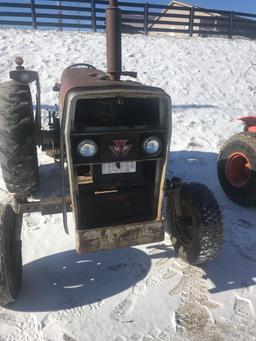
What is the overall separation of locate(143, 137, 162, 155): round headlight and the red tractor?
85.3 inches

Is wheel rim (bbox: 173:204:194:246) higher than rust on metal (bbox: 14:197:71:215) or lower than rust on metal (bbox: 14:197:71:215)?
lower

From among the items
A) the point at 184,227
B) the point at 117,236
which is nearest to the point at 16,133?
the point at 117,236

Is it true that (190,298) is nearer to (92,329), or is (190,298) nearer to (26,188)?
(92,329)

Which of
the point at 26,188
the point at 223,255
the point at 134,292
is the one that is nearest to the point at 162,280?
the point at 134,292

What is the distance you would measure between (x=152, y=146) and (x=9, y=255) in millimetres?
1469

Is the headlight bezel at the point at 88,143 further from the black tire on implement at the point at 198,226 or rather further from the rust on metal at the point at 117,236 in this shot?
the black tire on implement at the point at 198,226

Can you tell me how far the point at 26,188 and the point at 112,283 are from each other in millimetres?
1790

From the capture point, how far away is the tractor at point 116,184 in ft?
9.66

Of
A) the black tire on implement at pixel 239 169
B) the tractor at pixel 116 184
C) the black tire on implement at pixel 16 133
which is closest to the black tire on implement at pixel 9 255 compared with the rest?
the tractor at pixel 116 184

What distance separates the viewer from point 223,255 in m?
4.02

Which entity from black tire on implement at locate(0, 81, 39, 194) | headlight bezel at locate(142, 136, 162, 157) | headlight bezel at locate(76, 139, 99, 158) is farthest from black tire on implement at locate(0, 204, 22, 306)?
headlight bezel at locate(142, 136, 162, 157)

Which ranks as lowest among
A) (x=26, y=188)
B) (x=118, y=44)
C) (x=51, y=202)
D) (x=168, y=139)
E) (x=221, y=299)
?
(x=221, y=299)

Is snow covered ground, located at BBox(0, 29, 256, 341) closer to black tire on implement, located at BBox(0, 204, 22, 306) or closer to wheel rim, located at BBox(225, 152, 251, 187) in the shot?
black tire on implement, located at BBox(0, 204, 22, 306)

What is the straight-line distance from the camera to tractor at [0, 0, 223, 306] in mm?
→ 2945
